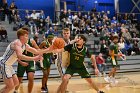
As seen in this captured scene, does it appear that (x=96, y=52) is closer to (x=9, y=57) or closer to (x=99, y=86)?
(x=99, y=86)

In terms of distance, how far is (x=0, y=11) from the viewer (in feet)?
66.2

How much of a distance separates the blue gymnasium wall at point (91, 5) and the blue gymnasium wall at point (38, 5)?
179cm

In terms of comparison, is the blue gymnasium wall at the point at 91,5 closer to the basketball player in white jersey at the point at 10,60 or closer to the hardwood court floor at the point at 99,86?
the hardwood court floor at the point at 99,86

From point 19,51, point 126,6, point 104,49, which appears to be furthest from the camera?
point 126,6

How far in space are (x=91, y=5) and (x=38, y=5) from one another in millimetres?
5308

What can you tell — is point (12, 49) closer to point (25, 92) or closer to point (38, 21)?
point (25, 92)

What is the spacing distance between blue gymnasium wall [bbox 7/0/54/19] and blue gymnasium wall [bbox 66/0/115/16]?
179 centimetres

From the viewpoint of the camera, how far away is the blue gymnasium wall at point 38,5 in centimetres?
2515

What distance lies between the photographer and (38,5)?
2602 centimetres

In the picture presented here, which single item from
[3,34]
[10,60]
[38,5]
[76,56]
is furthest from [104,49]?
[10,60]

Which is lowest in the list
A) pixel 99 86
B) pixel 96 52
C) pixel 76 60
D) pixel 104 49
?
pixel 99 86

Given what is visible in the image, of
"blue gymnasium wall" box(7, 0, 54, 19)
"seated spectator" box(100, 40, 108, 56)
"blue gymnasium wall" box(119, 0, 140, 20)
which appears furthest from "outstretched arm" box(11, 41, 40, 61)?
"blue gymnasium wall" box(119, 0, 140, 20)

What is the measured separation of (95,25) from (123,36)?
2132 millimetres

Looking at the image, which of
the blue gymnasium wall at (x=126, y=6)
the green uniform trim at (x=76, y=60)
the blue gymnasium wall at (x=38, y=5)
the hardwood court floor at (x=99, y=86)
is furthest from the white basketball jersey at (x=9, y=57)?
the blue gymnasium wall at (x=126, y=6)
